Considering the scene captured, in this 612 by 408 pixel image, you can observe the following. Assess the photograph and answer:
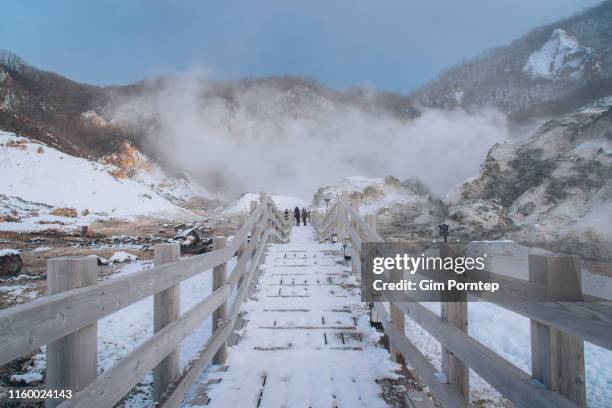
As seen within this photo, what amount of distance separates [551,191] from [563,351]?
98.3ft

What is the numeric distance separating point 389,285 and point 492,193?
31.8 meters

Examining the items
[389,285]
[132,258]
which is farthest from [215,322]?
[132,258]

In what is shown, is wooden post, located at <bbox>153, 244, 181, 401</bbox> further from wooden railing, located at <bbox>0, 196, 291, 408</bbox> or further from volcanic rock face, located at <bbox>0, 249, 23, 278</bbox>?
volcanic rock face, located at <bbox>0, 249, 23, 278</bbox>

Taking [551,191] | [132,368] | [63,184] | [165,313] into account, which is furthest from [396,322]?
[63,184]

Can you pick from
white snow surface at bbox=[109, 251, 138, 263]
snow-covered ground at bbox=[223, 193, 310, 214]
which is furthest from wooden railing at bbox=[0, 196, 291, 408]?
snow-covered ground at bbox=[223, 193, 310, 214]

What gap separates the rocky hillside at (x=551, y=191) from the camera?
20422mm

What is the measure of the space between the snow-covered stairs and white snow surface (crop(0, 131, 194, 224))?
28.6 m

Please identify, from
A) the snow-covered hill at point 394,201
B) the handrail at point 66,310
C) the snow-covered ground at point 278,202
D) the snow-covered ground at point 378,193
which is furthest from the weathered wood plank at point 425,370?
the snow-covered ground at point 278,202

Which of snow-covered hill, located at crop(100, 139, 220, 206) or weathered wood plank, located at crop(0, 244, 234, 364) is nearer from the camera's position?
weathered wood plank, located at crop(0, 244, 234, 364)

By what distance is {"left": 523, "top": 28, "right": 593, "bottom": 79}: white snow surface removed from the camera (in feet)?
173

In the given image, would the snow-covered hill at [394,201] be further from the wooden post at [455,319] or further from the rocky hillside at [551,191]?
the wooden post at [455,319]

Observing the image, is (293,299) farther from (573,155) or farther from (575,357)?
(573,155)

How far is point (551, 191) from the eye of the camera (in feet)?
84.7

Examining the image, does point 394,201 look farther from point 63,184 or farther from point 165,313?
point 165,313
